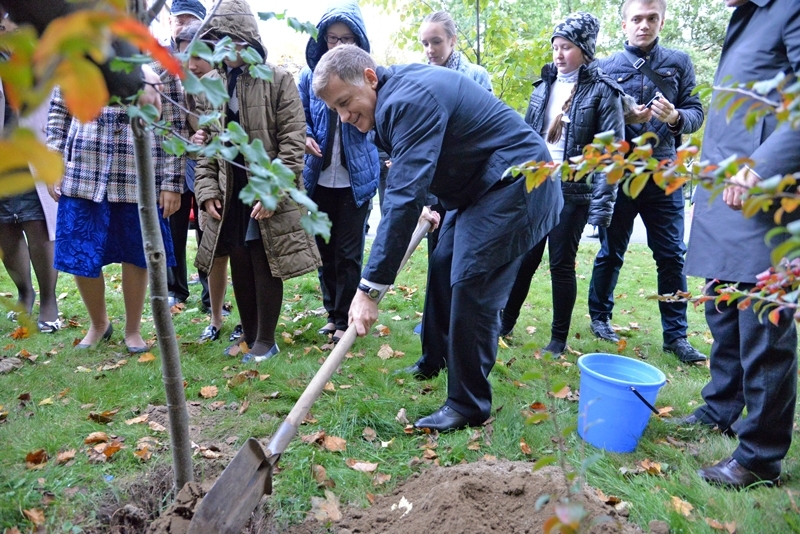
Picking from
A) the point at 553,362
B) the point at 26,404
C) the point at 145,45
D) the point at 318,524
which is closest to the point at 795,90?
the point at 145,45

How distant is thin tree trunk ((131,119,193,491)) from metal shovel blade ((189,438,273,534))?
8.3 inches

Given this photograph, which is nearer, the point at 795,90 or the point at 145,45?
the point at 145,45

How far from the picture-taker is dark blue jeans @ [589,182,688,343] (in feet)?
12.0

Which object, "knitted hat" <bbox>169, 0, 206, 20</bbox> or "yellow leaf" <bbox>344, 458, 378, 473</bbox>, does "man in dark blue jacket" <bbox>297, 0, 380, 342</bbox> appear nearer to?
"knitted hat" <bbox>169, 0, 206, 20</bbox>

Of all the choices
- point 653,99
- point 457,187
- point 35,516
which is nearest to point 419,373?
point 457,187

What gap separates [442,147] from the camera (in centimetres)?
254

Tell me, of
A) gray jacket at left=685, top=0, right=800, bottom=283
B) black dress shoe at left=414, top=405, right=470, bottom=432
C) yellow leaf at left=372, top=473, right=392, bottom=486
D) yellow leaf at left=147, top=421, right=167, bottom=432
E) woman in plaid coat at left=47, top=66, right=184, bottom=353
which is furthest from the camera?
woman in plaid coat at left=47, top=66, right=184, bottom=353

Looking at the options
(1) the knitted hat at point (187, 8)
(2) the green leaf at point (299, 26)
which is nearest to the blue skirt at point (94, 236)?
(1) the knitted hat at point (187, 8)

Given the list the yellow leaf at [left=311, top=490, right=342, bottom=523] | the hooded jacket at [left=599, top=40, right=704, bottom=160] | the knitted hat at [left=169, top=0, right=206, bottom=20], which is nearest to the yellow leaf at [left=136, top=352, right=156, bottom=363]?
the yellow leaf at [left=311, top=490, right=342, bottom=523]

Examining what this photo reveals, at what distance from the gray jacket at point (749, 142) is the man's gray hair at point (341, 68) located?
138cm

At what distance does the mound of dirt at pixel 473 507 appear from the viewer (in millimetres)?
1820

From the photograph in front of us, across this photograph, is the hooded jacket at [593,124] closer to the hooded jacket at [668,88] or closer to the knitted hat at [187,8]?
the hooded jacket at [668,88]

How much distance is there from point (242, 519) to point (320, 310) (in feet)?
9.72

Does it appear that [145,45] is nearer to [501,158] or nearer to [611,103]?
[501,158]
